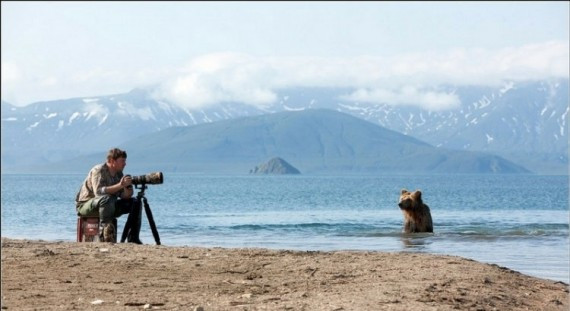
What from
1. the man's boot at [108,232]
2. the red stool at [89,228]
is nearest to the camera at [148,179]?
the man's boot at [108,232]

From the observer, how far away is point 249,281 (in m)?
11.7

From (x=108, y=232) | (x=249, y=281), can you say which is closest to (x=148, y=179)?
(x=108, y=232)

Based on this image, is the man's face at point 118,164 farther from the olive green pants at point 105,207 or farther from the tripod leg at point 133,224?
the tripod leg at point 133,224

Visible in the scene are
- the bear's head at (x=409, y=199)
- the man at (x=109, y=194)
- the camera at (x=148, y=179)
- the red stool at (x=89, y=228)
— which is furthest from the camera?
the bear's head at (x=409, y=199)

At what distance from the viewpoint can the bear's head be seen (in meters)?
25.1

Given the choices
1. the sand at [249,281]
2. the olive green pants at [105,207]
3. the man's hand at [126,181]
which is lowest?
the sand at [249,281]

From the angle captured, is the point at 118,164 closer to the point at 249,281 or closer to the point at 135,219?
the point at 135,219

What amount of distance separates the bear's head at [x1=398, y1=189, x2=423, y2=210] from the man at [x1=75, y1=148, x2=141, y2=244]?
36.3ft

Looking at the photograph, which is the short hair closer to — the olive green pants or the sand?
the olive green pants

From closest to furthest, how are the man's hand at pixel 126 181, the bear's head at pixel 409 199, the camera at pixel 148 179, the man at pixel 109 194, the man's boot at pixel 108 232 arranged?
the man's hand at pixel 126 181, the camera at pixel 148 179, the man at pixel 109 194, the man's boot at pixel 108 232, the bear's head at pixel 409 199

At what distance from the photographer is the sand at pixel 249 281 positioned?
998cm

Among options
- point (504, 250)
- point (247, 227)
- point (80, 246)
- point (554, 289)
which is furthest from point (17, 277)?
point (247, 227)

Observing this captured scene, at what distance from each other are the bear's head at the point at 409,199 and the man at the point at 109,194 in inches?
435

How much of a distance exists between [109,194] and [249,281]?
3.92 metres
